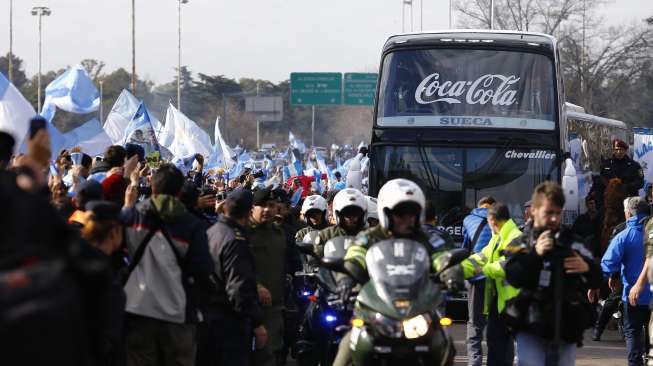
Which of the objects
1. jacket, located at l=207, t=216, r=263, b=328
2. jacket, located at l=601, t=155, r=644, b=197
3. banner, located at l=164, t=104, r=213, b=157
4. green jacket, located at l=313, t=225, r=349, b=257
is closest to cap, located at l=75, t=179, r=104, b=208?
jacket, located at l=207, t=216, r=263, b=328

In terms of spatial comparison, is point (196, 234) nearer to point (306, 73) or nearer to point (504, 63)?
point (504, 63)

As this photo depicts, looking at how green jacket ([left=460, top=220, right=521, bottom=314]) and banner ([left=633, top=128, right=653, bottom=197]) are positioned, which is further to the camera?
banner ([left=633, top=128, right=653, bottom=197])

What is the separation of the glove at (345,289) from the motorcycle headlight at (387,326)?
509 mm

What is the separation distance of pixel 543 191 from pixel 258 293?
2905 mm

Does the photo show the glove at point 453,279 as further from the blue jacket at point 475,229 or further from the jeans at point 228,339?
the blue jacket at point 475,229

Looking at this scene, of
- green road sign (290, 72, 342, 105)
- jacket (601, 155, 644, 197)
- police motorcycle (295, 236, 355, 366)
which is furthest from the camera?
green road sign (290, 72, 342, 105)

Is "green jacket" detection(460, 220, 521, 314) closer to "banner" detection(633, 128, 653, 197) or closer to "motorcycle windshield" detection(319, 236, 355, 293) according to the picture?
"motorcycle windshield" detection(319, 236, 355, 293)

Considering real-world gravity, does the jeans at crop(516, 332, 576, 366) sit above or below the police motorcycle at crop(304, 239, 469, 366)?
below

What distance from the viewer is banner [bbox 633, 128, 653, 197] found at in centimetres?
2247

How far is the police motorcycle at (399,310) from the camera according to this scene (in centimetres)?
693

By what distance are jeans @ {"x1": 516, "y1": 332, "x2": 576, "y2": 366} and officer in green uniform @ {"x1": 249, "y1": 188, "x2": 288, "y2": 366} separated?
9.17ft

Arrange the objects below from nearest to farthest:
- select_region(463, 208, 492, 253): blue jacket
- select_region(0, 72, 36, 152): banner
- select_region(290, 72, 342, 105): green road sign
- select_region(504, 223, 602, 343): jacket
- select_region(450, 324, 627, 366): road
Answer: select_region(504, 223, 602, 343): jacket → select_region(463, 208, 492, 253): blue jacket → select_region(450, 324, 627, 366): road → select_region(0, 72, 36, 152): banner → select_region(290, 72, 342, 105): green road sign

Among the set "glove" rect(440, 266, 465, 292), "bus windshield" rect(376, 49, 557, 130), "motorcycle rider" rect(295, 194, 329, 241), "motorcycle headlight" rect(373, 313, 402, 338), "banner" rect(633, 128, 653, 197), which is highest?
"bus windshield" rect(376, 49, 557, 130)

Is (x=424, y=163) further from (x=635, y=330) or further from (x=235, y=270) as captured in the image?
(x=235, y=270)
